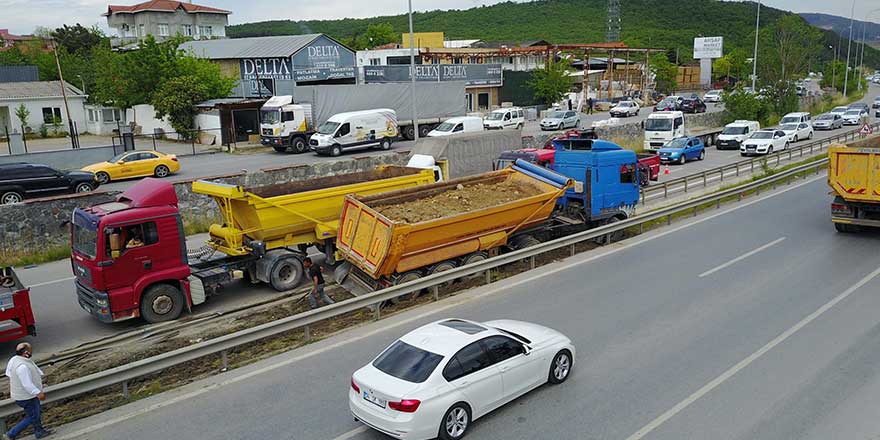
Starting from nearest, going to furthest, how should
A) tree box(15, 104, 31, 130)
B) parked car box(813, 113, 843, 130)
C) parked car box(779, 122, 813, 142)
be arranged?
1. parked car box(779, 122, 813, 142)
2. tree box(15, 104, 31, 130)
3. parked car box(813, 113, 843, 130)

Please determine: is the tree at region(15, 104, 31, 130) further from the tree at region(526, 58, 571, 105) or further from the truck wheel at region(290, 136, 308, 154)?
the tree at region(526, 58, 571, 105)

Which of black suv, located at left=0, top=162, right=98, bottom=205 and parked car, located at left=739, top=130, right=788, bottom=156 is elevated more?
black suv, located at left=0, top=162, right=98, bottom=205

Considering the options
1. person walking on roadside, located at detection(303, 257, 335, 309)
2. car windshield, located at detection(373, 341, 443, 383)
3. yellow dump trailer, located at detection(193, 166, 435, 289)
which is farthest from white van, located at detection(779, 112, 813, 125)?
car windshield, located at detection(373, 341, 443, 383)

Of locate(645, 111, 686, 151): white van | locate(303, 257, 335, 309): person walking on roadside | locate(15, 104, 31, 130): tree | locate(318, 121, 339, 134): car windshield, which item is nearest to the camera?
locate(303, 257, 335, 309): person walking on roadside

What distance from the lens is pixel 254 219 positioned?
1538 centimetres

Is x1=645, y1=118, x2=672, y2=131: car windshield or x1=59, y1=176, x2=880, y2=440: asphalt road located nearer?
x1=59, y1=176, x2=880, y2=440: asphalt road

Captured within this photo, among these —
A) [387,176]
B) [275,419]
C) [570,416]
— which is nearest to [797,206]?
[387,176]

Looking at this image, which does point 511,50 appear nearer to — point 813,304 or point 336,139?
point 336,139

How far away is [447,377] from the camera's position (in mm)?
8180

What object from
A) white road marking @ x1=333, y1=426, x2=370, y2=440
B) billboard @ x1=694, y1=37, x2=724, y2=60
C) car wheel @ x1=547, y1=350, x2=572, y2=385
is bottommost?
white road marking @ x1=333, y1=426, x2=370, y2=440

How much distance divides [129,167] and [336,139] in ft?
35.4

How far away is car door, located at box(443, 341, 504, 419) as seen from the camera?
27.1ft

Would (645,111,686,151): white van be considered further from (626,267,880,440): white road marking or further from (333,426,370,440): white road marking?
(333,426,370,440): white road marking

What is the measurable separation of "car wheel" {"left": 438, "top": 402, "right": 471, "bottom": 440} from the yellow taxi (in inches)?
1045
